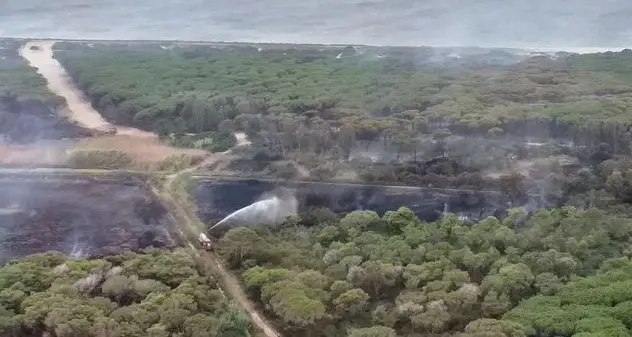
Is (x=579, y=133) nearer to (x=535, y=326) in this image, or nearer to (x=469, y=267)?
(x=469, y=267)

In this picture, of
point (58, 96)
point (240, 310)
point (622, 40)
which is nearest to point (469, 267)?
point (240, 310)

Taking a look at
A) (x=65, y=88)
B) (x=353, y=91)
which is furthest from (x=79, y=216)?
(x=353, y=91)

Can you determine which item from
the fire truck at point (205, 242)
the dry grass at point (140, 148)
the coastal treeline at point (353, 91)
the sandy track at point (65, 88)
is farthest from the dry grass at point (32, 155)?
the fire truck at point (205, 242)

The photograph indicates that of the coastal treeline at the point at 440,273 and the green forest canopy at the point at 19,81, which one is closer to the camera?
the coastal treeline at the point at 440,273

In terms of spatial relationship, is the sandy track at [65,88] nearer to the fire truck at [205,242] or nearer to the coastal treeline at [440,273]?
the fire truck at [205,242]

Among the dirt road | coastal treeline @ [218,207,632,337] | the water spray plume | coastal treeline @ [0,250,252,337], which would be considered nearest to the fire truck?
the dirt road

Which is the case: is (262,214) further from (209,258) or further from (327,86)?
(327,86)

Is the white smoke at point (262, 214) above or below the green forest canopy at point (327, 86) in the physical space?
below
